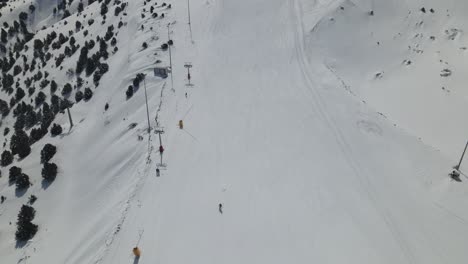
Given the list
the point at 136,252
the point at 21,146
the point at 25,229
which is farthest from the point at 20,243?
the point at 21,146

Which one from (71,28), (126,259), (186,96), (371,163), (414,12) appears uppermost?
(71,28)

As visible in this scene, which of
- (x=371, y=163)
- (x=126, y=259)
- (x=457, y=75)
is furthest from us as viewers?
(x=457, y=75)

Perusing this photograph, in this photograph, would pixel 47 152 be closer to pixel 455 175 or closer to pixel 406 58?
pixel 455 175

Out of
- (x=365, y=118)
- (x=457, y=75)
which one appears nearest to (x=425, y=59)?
(x=457, y=75)

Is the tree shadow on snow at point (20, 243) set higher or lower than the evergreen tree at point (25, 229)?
lower

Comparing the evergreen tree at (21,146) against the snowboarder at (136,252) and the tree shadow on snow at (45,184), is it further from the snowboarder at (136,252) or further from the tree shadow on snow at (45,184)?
the snowboarder at (136,252)

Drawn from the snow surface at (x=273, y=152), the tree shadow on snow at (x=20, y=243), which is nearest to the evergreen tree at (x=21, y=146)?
the snow surface at (x=273, y=152)

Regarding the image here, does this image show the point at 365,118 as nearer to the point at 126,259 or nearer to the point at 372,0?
the point at 126,259
